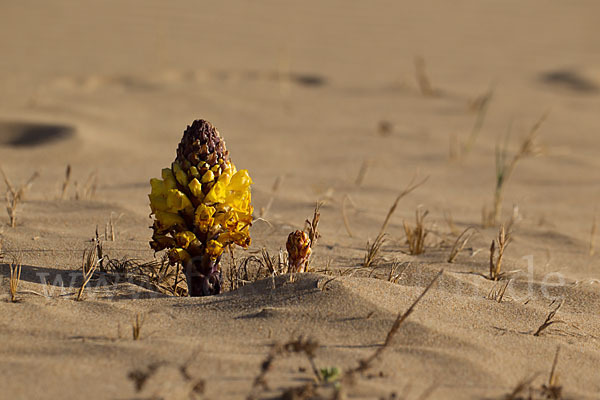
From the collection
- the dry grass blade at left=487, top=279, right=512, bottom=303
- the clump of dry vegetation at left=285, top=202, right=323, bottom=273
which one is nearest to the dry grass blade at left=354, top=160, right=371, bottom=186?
the dry grass blade at left=487, top=279, right=512, bottom=303

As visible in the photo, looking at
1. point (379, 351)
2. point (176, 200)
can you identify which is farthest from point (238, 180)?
point (379, 351)

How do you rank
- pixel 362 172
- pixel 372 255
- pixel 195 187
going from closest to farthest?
pixel 195 187 → pixel 372 255 → pixel 362 172

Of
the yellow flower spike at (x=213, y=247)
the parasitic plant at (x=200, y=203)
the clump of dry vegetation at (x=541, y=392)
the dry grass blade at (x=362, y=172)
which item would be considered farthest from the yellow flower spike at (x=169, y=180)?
the dry grass blade at (x=362, y=172)

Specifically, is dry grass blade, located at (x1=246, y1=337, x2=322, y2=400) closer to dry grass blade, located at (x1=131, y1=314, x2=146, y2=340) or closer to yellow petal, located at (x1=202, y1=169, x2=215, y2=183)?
dry grass blade, located at (x1=131, y1=314, x2=146, y2=340)

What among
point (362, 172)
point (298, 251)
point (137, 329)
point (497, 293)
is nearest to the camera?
point (137, 329)

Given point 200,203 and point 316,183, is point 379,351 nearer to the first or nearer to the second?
point 200,203

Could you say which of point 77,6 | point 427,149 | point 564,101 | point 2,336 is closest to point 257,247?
point 2,336

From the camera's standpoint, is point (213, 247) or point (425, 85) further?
point (425, 85)

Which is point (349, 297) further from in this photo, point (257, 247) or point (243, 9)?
point (243, 9)
